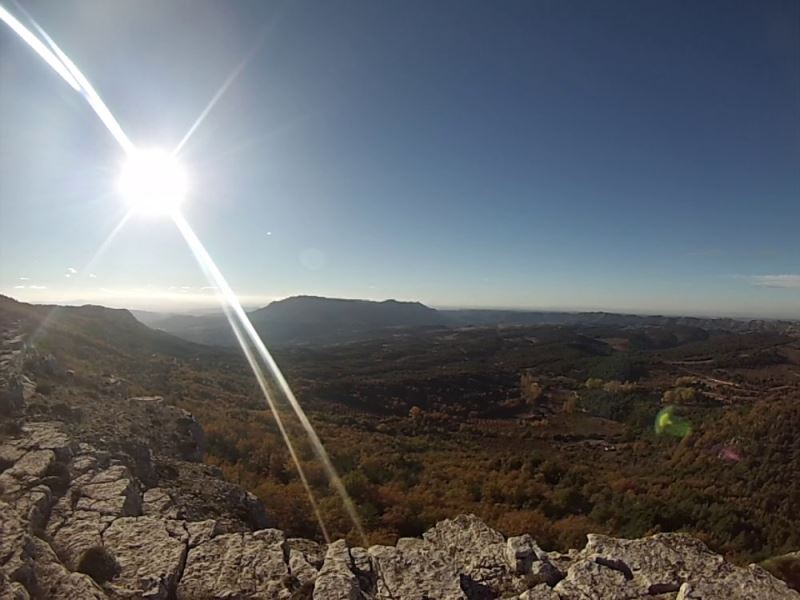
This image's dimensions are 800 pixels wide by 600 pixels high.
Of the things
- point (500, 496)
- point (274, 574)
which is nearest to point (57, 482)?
point (274, 574)

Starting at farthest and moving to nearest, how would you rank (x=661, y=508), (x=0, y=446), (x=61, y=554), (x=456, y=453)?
1. (x=456, y=453)
2. (x=661, y=508)
3. (x=0, y=446)
4. (x=61, y=554)

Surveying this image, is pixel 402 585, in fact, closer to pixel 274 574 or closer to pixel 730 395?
pixel 274 574

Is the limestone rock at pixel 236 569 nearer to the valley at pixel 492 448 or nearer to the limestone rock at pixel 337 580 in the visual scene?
the limestone rock at pixel 337 580

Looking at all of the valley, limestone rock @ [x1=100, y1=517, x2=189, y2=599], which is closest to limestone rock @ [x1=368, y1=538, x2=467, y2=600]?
limestone rock @ [x1=100, y1=517, x2=189, y2=599]

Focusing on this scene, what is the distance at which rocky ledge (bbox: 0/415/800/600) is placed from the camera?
5992mm

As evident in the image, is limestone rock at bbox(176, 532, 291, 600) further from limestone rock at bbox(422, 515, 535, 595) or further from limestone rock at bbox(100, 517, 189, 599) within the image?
limestone rock at bbox(422, 515, 535, 595)

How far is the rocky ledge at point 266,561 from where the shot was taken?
5.99 m

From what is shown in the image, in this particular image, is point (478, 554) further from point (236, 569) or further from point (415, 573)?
point (236, 569)

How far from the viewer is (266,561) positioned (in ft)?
22.7

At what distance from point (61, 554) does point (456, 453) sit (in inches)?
951

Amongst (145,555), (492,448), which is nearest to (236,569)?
(145,555)

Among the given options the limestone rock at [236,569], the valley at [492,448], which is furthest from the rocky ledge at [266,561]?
the valley at [492,448]

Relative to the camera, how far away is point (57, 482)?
8266 millimetres

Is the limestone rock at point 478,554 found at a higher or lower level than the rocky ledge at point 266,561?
lower
